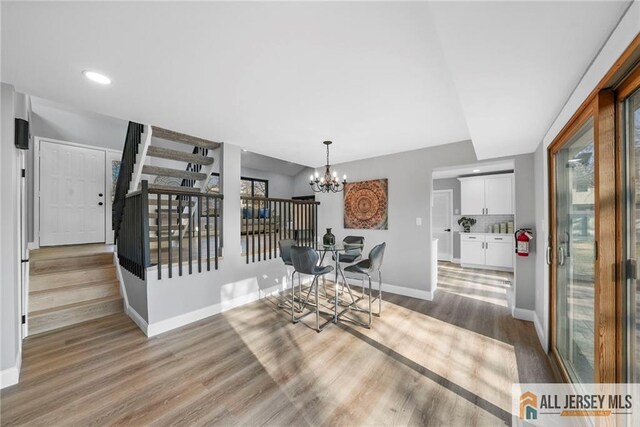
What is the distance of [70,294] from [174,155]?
2.18 metres

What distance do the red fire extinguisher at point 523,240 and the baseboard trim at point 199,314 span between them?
141 inches

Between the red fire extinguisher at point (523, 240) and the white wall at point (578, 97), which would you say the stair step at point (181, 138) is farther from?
the red fire extinguisher at point (523, 240)

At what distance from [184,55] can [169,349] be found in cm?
260

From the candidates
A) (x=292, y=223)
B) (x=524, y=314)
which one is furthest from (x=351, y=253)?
(x=524, y=314)

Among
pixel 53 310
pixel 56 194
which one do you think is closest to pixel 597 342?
pixel 53 310

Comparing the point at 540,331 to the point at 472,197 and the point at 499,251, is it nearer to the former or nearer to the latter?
the point at 499,251

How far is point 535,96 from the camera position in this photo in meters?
1.68

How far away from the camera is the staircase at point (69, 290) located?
279 centimetres

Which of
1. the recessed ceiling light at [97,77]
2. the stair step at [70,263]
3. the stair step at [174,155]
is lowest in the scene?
the stair step at [70,263]

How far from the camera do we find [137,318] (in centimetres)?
288

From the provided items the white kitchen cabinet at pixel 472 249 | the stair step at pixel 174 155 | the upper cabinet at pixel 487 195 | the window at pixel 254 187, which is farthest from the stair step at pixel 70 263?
the upper cabinet at pixel 487 195

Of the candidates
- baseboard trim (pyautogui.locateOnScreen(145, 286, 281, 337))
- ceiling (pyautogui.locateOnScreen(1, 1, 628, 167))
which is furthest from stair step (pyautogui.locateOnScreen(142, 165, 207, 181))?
baseboard trim (pyautogui.locateOnScreen(145, 286, 281, 337))

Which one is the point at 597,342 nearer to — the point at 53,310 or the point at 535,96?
the point at 535,96

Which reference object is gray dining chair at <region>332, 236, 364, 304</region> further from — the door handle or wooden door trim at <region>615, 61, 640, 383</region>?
wooden door trim at <region>615, 61, 640, 383</region>
